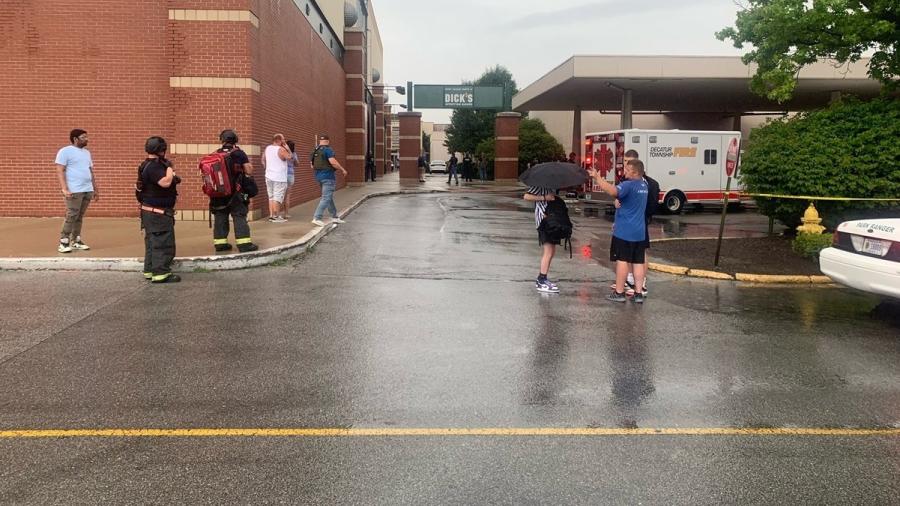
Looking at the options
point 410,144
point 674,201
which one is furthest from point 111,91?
point 410,144

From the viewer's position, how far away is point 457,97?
4369 cm

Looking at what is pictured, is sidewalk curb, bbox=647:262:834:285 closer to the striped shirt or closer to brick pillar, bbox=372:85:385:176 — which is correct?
the striped shirt

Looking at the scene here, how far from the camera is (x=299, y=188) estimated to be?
66.9ft

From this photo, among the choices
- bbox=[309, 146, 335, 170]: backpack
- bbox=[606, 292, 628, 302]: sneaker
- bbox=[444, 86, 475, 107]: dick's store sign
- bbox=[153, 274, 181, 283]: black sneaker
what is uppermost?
bbox=[444, 86, 475, 107]: dick's store sign

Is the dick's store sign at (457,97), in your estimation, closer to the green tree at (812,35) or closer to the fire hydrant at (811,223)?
the green tree at (812,35)

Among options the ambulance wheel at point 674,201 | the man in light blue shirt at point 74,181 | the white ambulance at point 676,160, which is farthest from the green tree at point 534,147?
the man in light blue shirt at point 74,181

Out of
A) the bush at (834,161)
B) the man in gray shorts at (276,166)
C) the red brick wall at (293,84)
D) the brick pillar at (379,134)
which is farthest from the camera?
the brick pillar at (379,134)

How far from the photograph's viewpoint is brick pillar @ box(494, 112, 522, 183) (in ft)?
138

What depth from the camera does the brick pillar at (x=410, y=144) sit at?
42.7 meters

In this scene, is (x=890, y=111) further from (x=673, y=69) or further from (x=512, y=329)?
(x=673, y=69)

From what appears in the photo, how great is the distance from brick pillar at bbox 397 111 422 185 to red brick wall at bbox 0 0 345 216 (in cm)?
2816

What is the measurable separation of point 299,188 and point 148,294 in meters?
12.0

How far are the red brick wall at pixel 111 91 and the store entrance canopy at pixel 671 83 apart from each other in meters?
17.8

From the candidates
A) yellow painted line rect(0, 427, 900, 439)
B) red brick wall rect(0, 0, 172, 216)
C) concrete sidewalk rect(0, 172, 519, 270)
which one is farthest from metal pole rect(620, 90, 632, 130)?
yellow painted line rect(0, 427, 900, 439)
